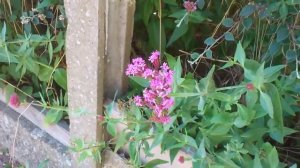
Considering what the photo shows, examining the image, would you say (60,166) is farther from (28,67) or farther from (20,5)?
(20,5)

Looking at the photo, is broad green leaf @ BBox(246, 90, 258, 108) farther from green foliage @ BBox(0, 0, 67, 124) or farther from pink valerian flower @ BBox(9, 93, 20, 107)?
pink valerian flower @ BBox(9, 93, 20, 107)

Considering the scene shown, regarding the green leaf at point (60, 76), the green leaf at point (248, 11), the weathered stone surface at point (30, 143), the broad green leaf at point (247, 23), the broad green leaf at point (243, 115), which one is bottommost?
the weathered stone surface at point (30, 143)

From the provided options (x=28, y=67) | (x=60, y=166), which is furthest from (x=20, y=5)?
(x=60, y=166)

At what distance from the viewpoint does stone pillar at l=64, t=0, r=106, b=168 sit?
1491mm

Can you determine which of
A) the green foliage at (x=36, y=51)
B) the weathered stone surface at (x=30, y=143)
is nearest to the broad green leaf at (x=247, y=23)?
the green foliage at (x=36, y=51)

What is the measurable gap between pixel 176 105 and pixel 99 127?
46cm

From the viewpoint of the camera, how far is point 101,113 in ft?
5.55

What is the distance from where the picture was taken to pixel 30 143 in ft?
6.65

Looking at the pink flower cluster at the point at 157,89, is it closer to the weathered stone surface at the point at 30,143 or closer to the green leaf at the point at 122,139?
the green leaf at the point at 122,139

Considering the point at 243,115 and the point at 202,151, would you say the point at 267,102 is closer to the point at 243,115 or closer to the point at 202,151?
the point at 243,115

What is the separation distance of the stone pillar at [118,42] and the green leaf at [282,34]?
1.27 feet

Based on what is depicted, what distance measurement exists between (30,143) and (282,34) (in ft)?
3.36

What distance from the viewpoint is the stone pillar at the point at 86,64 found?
149 cm

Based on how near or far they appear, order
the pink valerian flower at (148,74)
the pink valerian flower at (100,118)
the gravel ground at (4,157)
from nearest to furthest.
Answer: the pink valerian flower at (148,74) < the pink valerian flower at (100,118) < the gravel ground at (4,157)
